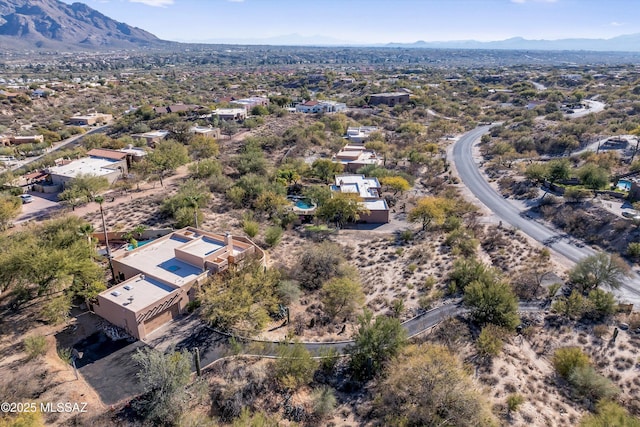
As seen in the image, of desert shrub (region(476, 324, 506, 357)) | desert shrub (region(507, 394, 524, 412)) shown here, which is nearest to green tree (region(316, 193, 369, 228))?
desert shrub (region(476, 324, 506, 357))

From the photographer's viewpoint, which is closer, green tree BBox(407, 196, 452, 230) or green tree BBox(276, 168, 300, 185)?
green tree BBox(407, 196, 452, 230)

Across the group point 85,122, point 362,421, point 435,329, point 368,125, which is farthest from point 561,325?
point 85,122

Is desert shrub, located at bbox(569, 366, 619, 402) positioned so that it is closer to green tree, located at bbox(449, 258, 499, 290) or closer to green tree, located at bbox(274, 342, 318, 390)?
green tree, located at bbox(449, 258, 499, 290)

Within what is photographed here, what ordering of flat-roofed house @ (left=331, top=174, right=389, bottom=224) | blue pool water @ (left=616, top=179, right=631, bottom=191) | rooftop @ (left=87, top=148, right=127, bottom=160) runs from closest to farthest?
flat-roofed house @ (left=331, top=174, right=389, bottom=224) < blue pool water @ (left=616, top=179, right=631, bottom=191) < rooftop @ (left=87, top=148, right=127, bottom=160)

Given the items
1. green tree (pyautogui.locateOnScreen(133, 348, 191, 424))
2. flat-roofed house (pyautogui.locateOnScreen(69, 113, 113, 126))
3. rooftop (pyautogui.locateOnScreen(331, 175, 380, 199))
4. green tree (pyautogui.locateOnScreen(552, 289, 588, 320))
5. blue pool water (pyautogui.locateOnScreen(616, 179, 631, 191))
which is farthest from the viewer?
flat-roofed house (pyautogui.locateOnScreen(69, 113, 113, 126))

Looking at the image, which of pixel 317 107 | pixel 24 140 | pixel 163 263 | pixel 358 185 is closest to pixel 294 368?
pixel 163 263

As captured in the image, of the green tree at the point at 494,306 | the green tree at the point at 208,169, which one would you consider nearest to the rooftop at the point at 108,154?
the green tree at the point at 208,169

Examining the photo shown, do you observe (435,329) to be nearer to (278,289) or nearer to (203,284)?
(278,289)
